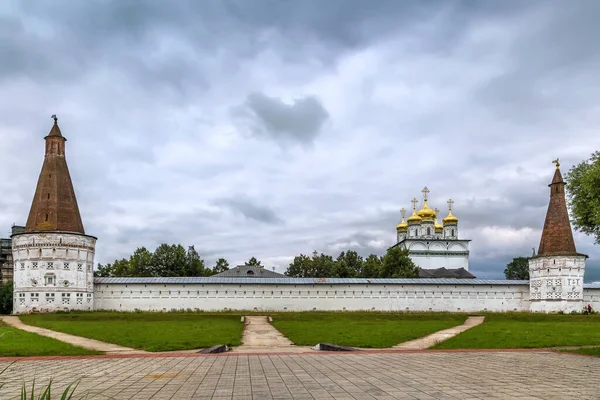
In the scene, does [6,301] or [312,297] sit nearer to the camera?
[312,297]

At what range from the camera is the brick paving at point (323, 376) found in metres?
7.23

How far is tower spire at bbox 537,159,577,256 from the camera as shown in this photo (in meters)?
41.1

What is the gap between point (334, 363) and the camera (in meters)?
10.5

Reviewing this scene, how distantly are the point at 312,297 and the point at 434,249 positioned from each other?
31673mm

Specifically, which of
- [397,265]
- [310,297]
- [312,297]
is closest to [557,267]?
[397,265]

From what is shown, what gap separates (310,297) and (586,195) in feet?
86.0

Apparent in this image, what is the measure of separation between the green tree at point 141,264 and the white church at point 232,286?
1485 cm

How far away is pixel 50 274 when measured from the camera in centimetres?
3581

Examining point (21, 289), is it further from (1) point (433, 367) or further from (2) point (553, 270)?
(2) point (553, 270)

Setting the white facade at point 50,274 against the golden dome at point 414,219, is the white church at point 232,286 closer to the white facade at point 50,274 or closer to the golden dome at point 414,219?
the white facade at point 50,274

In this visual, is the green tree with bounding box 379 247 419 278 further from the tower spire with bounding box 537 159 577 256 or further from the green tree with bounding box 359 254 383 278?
the tower spire with bounding box 537 159 577 256

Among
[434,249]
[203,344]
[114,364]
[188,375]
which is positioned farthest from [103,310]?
[434,249]

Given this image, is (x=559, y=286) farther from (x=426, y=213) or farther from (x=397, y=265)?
(x=426, y=213)

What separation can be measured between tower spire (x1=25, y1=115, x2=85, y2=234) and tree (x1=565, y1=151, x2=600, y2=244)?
109ft
